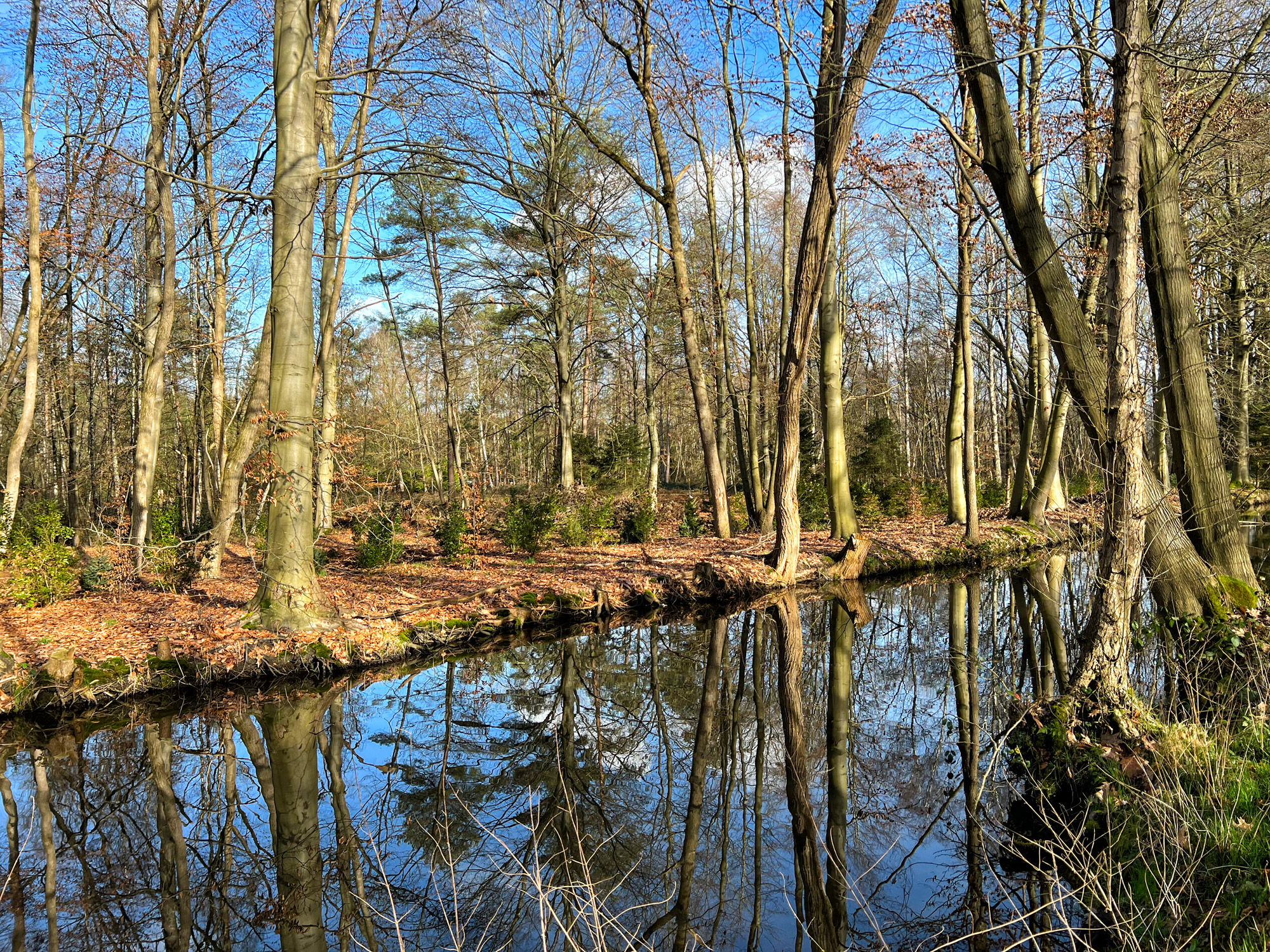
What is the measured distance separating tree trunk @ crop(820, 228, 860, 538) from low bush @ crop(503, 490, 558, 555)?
523 cm

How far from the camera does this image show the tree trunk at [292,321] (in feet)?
25.4

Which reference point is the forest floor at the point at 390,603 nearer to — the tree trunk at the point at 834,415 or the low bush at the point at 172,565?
the low bush at the point at 172,565

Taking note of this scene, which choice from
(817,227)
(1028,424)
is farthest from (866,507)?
(817,227)

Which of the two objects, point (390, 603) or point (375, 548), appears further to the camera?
point (375, 548)

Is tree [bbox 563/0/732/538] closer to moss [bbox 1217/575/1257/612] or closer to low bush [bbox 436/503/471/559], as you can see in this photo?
low bush [bbox 436/503/471/559]

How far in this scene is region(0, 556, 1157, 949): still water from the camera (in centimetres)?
368

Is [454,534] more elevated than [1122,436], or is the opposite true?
[1122,436]

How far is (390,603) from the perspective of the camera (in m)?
9.23

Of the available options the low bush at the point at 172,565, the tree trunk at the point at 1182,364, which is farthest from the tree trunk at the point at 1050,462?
the low bush at the point at 172,565

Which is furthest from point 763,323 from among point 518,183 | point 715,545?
point 518,183

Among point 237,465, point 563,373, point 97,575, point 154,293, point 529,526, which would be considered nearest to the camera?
point 97,575

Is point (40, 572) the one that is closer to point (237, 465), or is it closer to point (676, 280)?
point (237, 465)

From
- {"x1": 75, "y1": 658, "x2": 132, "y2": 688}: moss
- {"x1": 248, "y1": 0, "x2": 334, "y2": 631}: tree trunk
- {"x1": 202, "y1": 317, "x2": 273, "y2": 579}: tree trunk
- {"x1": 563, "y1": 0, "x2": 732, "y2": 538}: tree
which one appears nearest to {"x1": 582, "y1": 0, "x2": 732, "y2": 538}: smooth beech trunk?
{"x1": 563, "y1": 0, "x2": 732, "y2": 538}: tree

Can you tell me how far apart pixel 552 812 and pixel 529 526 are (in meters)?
8.90
